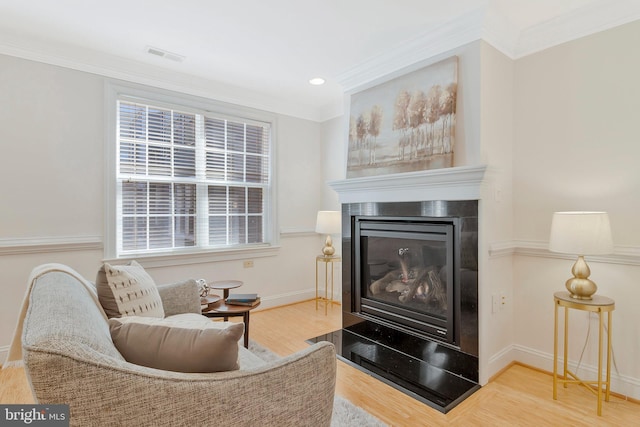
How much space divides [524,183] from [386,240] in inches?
46.0

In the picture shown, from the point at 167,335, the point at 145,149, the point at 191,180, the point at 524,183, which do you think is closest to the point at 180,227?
the point at 191,180

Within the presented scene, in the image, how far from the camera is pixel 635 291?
2.16 metres

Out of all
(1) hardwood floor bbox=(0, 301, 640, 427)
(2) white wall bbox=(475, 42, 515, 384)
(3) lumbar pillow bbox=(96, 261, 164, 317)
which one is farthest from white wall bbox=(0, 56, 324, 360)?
(2) white wall bbox=(475, 42, 515, 384)

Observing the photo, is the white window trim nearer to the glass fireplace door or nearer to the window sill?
the window sill

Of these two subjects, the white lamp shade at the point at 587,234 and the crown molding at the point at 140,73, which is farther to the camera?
the crown molding at the point at 140,73

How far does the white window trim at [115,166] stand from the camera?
303 centimetres

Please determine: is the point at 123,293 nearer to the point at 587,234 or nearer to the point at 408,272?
the point at 408,272

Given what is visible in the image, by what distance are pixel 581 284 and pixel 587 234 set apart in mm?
343

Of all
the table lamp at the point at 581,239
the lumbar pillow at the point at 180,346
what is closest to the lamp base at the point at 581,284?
the table lamp at the point at 581,239

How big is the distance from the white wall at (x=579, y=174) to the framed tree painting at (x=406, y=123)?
629 mm

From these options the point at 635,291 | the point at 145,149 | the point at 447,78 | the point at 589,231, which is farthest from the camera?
the point at 145,149

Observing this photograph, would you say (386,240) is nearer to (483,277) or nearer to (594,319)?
(483,277)

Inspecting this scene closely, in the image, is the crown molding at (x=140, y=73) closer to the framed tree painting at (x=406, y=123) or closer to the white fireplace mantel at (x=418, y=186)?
the framed tree painting at (x=406, y=123)

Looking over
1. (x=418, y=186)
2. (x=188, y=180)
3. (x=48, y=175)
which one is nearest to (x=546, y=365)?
(x=418, y=186)
